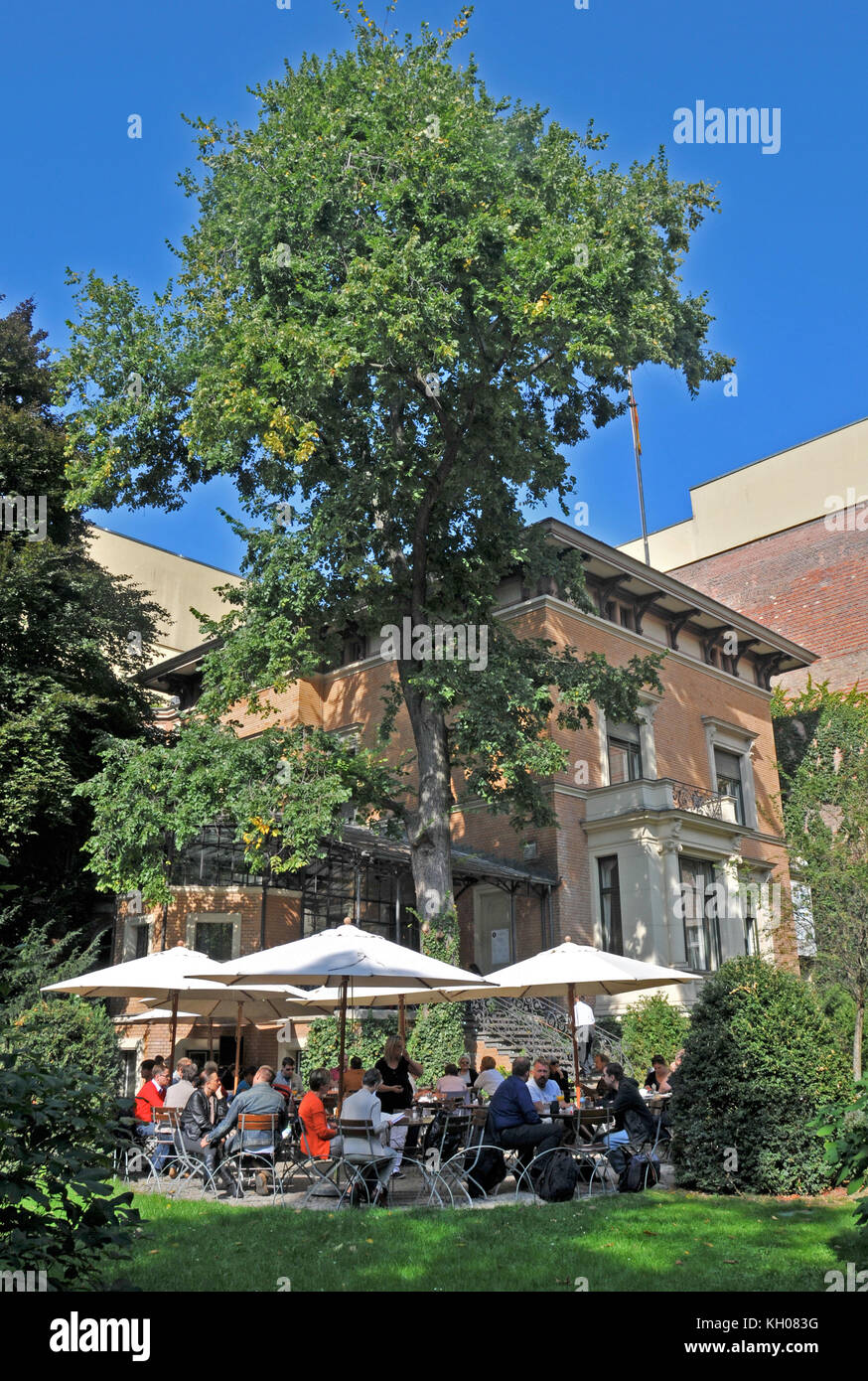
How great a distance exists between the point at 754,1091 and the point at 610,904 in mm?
16043

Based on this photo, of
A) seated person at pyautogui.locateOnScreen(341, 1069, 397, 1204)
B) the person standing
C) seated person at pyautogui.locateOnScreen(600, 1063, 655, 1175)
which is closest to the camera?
seated person at pyautogui.locateOnScreen(341, 1069, 397, 1204)

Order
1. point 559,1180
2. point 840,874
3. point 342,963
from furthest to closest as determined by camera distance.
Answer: point 840,874 → point 342,963 → point 559,1180

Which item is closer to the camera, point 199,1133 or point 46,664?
point 199,1133

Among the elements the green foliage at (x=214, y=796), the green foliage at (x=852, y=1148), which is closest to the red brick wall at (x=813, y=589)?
the green foliage at (x=214, y=796)

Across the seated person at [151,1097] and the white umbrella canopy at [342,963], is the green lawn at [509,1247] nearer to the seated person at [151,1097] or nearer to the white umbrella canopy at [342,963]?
the white umbrella canopy at [342,963]

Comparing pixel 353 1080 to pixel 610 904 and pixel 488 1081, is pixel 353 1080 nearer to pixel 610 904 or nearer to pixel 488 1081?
pixel 488 1081

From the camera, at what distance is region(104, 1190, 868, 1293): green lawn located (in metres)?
6.81

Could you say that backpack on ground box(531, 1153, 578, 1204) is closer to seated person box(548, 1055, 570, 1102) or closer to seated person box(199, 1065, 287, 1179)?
seated person box(199, 1065, 287, 1179)

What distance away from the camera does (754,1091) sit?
11047 mm

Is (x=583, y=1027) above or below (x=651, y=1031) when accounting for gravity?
above

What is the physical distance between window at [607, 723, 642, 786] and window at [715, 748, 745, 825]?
4.20m

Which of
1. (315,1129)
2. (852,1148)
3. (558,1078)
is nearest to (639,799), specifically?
(558,1078)

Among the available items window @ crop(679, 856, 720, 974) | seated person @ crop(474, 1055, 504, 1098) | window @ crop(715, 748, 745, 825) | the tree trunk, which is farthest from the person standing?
window @ crop(715, 748, 745, 825)
